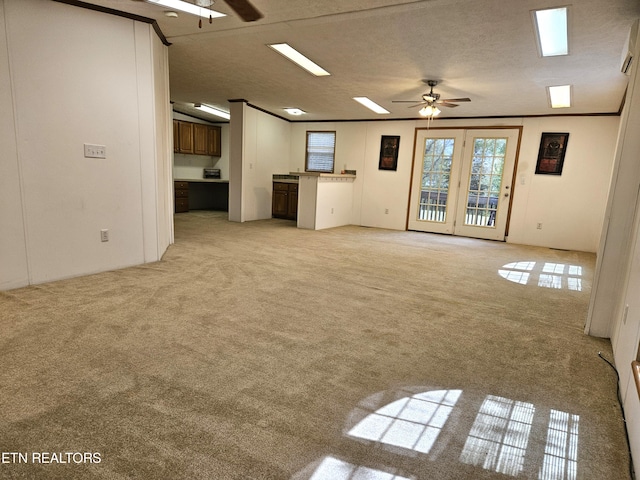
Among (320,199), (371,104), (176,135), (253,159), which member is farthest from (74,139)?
(176,135)

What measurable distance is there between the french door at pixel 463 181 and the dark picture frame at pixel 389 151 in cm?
45

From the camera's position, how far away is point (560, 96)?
5.36 metres

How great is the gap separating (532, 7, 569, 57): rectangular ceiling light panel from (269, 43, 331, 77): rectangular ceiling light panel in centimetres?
247

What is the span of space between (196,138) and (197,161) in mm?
766

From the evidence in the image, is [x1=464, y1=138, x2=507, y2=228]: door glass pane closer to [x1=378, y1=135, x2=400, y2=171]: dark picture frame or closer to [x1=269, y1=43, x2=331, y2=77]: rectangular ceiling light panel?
[x1=378, y1=135, x2=400, y2=171]: dark picture frame

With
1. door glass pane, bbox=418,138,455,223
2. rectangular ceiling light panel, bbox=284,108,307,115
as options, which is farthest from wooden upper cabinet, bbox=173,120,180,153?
door glass pane, bbox=418,138,455,223

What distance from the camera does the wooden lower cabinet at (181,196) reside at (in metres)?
8.81

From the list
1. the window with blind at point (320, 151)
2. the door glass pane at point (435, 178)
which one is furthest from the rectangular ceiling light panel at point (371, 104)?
the window with blind at point (320, 151)

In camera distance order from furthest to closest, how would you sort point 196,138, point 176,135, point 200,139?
point 200,139 < point 196,138 < point 176,135

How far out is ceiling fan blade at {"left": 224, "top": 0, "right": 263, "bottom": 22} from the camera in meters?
2.17

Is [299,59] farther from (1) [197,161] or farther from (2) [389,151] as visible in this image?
(1) [197,161]

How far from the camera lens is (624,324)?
2.15 metres

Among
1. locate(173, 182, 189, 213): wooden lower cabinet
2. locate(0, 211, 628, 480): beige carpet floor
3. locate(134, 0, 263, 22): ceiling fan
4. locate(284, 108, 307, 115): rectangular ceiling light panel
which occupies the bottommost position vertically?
locate(0, 211, 628, 480): beige carpet floor

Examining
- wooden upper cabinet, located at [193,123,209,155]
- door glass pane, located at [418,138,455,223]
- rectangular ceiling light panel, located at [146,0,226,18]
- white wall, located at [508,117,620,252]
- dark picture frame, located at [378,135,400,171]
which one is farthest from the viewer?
wooden upper cabinet, located at [193,123,209,155]
